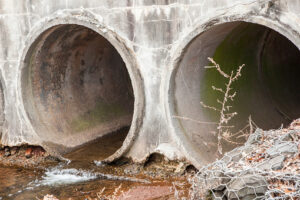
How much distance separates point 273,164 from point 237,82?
319cm

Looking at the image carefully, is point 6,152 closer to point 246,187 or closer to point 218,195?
point 218,195

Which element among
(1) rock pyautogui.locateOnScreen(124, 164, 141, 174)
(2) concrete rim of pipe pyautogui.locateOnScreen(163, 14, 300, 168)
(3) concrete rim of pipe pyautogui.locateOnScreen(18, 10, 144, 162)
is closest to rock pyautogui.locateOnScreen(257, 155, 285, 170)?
(2) concrete rim of pipe pyautogui.locateOnScreen(163, 14, 300, 168)

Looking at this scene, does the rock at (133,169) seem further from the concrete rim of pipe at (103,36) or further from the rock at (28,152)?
the rock at (28,152)

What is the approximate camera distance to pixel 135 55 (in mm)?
6367

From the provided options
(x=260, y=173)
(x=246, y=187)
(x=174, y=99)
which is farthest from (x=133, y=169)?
(x=260, y=173)

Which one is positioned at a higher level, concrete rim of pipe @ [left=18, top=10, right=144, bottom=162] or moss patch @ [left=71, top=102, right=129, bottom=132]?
concrete rim of pipe @ [left=18, top=10, right=144, bottom=162]

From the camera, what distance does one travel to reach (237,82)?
7.25 metres

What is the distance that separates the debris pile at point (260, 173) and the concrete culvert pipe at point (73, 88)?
3514mm

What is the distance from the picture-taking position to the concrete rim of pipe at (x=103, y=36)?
635 cm

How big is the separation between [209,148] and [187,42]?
1577mm

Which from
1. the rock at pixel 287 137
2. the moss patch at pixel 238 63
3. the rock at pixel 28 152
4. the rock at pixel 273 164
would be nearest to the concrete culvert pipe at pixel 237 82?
the moss patch at pixel 238 63

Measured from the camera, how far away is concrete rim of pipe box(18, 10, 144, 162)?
6.35m

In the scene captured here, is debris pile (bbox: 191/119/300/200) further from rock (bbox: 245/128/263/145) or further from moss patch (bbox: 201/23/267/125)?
moss patch (bbox: 201/23/267/125)

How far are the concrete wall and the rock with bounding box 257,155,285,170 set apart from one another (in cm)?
155
